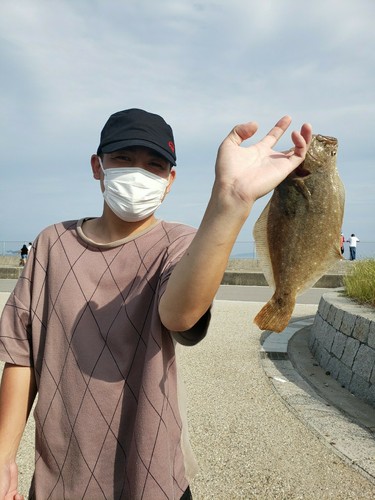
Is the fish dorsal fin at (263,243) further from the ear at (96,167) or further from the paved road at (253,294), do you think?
the paved road at (253,294)

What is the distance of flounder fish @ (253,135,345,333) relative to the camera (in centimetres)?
156

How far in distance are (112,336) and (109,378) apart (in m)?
0.14

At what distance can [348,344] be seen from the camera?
6.10 m

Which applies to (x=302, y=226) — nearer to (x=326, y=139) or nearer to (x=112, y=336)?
(x=326, y=139)

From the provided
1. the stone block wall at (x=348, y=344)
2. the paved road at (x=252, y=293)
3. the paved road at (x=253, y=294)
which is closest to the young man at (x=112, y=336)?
the stone block wall at (x=348, y=344)

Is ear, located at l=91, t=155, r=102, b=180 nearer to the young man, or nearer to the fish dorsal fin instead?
the young man

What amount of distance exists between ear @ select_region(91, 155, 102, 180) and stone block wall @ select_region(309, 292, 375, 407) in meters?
4.22

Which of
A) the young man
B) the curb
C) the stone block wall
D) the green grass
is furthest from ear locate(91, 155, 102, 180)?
the green grass

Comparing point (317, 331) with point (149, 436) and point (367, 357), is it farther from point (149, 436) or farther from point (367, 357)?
point (149, 436)

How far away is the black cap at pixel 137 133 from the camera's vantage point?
182 centimetres

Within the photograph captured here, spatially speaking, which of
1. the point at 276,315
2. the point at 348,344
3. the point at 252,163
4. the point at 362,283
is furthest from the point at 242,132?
the point at 362,283

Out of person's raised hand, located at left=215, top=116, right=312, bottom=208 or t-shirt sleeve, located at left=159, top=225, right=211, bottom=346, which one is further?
t-shirt sleeve, located at left=159, top=225, right=211, bottom=346

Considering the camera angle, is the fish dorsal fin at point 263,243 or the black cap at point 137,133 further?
the black cap at point 137,133

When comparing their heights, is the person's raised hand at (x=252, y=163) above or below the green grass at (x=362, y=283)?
above
